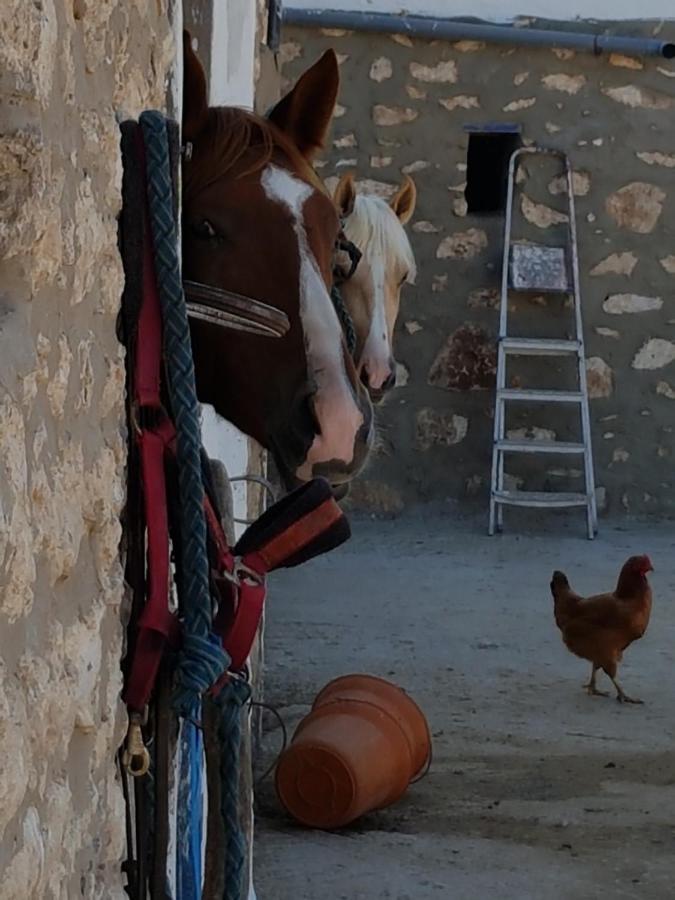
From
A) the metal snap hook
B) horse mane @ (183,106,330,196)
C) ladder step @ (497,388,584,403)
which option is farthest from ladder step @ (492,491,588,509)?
the metal snap hook

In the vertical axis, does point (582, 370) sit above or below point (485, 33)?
below

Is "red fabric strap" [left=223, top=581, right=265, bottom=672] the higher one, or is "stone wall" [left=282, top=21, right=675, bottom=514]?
"stone wall" [left=282, top=21, right=675, bottom=514]

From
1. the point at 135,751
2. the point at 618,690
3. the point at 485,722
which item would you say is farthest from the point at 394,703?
the point at 135,751

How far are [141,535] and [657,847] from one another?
2.06 m

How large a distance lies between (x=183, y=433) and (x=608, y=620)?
3.13 metres

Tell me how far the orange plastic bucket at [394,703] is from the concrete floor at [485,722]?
130 millimetres

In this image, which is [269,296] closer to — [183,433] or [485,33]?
[183,433]

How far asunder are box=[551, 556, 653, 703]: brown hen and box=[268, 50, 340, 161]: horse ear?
246 centimetres

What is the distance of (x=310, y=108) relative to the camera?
6.96 ft

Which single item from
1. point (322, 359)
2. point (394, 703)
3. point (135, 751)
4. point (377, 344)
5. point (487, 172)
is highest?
point (487, 172)

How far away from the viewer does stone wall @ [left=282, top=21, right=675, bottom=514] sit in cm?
723

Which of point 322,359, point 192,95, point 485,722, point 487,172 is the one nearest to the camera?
point 322,359

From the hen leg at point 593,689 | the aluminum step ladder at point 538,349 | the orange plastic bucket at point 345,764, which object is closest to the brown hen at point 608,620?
the hen leg at point 593,689

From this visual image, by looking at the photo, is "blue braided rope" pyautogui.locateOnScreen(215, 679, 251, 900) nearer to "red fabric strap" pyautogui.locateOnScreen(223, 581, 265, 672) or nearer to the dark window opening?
"red fabric strap" pyautogui.locateOnScreen(223, 581, 265, 672)
